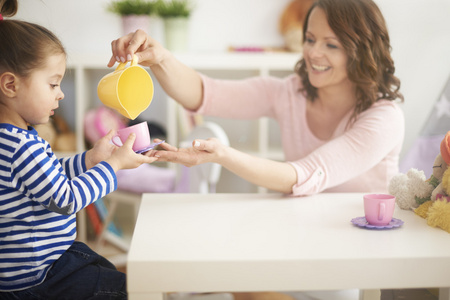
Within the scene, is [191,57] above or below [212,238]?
above

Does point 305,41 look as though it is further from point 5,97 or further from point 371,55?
point 5,97

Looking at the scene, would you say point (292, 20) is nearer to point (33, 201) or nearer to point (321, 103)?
point (321, 103)

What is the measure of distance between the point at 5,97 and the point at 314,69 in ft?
2.96

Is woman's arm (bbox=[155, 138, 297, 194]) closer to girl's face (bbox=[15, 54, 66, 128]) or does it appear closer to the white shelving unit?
girl's face (bbox=[15, 54, 66, 128])

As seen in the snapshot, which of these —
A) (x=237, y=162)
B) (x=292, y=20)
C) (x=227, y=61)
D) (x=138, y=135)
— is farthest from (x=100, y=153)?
(x=292, y=20)

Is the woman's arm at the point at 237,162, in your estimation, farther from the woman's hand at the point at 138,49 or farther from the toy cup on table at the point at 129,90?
the woman's hand at the point at 138,49

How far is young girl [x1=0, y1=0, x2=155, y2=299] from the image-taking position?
908mm

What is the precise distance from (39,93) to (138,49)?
462 mm

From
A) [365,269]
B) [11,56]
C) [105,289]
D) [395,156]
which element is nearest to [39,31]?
[11,56]

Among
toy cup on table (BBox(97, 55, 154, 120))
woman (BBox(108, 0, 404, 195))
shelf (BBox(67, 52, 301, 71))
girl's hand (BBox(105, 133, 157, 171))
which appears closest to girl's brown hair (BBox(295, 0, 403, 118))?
woman (BBox(108, 0, 404, 195))

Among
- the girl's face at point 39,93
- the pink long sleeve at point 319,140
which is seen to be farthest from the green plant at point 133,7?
the girl's face at point 39,93

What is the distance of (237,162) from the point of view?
128 cm

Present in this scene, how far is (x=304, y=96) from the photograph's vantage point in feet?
5.40

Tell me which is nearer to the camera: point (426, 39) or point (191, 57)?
point (426, 39)
